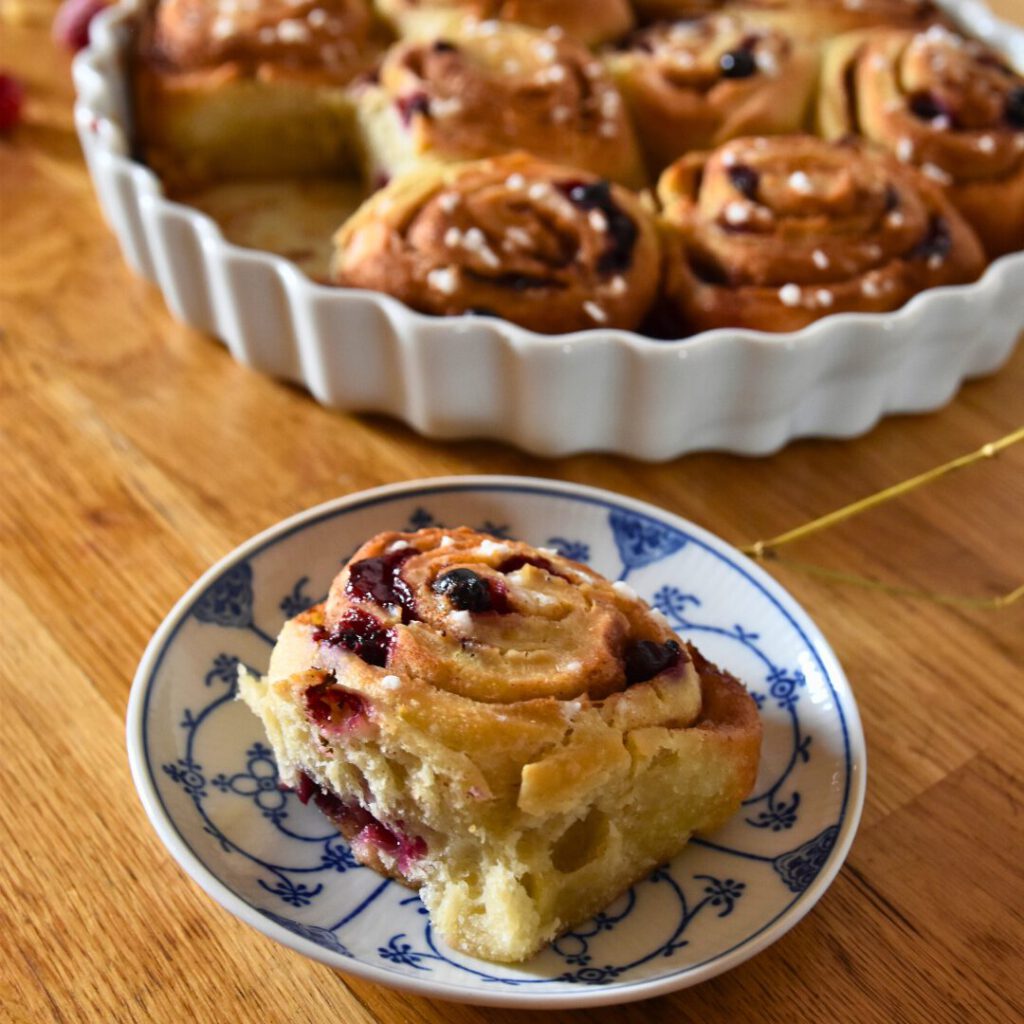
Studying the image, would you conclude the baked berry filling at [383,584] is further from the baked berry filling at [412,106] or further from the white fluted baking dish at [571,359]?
the baked berry filling at [412,106]

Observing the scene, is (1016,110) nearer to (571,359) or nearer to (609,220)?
(609,220)

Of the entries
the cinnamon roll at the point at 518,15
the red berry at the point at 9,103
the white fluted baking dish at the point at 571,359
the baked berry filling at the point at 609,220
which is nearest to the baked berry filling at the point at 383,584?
the white fluted baking dish at the point at 571,359

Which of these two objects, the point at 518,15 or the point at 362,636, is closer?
the point at 362,636

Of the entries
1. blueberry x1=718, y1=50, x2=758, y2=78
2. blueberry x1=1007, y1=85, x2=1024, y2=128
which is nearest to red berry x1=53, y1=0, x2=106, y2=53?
blueberry x1=718, y1=50, x2=758, y2=78

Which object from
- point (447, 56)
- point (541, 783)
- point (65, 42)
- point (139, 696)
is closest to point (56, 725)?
point (139, 696)

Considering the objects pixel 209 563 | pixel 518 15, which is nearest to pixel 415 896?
pixel 209 563

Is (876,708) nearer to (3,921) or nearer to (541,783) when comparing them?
(541,783)
